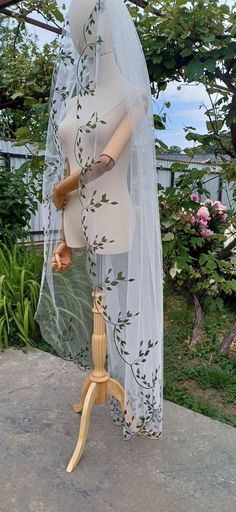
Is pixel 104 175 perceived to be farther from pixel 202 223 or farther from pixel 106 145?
pixel 202 223

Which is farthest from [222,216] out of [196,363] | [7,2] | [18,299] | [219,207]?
[7,2]

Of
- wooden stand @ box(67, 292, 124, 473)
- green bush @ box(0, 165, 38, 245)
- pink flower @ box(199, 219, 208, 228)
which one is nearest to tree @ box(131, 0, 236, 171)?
pink flower @ box(199, 219, 208, 228)

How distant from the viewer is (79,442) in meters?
1.34

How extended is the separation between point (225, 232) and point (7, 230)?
164 cm

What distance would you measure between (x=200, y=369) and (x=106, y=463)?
0.86 meters

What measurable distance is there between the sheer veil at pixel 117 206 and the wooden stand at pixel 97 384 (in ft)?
0.13

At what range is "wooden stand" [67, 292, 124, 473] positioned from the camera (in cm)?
135

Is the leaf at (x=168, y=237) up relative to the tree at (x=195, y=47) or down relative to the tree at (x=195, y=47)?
down

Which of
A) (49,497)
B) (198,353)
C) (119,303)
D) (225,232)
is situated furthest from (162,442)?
(225,232)

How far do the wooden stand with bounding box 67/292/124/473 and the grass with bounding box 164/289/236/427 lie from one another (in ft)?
1.54

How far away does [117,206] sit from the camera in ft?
3.97

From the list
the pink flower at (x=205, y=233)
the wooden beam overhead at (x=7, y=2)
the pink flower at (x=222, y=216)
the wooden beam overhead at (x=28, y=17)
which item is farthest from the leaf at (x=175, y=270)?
the wooden beam overhead at (x=7, y=2)

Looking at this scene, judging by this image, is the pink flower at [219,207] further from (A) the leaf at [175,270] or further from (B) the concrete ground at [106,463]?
(B) the concrete ground at [106,463]

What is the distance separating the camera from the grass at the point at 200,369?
5.77 feet
